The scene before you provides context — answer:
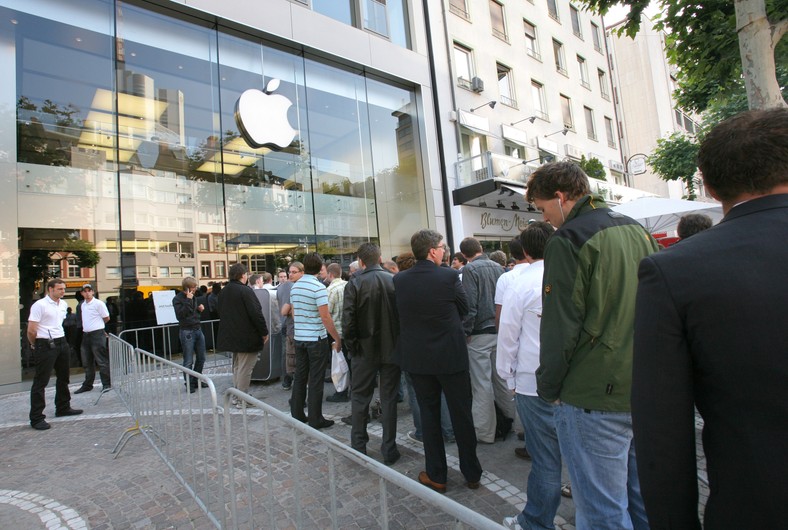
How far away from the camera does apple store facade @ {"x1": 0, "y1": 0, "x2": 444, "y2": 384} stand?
29.6 ft

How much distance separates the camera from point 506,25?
19141 mm

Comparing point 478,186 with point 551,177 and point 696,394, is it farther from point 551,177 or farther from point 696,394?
point 696,394

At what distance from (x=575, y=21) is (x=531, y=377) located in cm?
2753

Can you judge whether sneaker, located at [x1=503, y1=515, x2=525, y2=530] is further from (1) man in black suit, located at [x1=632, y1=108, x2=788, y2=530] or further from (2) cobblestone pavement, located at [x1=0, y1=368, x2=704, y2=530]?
(1) man in black suit, located at [x1=632, y1=108, x2=788, y2=530]

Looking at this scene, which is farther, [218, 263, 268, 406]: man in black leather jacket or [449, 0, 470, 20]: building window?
[449, 0, 470, 20]: building window

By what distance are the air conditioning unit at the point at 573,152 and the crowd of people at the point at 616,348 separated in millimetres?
18533

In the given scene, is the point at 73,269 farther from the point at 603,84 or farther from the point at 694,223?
the point at 603,84

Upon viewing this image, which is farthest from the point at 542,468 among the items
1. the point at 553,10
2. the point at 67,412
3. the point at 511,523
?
the point at 553,10

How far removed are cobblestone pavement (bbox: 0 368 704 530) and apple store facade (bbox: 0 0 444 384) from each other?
188 inches

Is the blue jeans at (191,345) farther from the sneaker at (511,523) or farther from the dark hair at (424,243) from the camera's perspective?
the sneaker at (511,523)

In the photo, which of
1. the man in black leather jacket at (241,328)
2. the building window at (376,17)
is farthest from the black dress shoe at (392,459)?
the building window at (376,17)

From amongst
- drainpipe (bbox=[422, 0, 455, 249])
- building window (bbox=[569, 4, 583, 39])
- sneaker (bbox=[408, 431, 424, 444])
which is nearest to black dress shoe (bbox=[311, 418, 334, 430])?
sneaker (bbox=[408, 431, 424, 444])

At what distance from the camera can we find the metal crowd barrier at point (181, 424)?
303 cm

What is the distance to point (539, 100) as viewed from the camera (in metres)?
20.5
